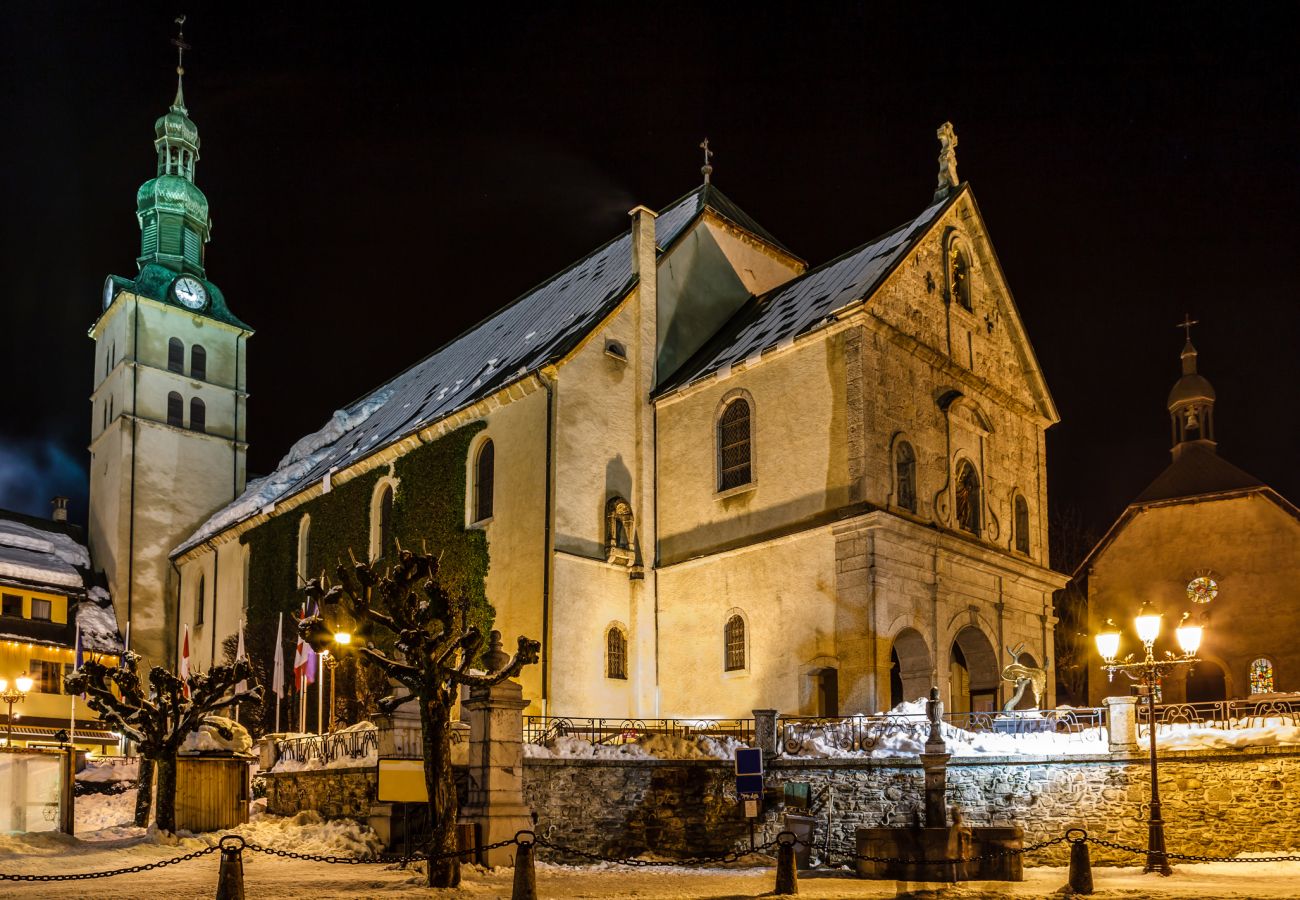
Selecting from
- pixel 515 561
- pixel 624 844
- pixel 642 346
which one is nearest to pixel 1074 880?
pixel 624 844

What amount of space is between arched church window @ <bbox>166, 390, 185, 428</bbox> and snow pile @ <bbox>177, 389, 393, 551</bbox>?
6487mm

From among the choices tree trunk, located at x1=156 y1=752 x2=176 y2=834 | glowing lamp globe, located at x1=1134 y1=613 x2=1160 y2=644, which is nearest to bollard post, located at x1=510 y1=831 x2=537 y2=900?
glowing lamp globe, located at x1=1134 y1=613 x2=1160 y2=644

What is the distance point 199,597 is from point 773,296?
2777 cm

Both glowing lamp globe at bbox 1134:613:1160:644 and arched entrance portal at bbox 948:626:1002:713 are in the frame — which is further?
arched entrance portal at bbox 948:626:1002:713

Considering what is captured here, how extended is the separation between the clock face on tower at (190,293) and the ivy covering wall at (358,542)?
48.4 ft

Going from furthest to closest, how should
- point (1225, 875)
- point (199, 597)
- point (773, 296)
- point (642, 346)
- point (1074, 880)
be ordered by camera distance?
point (199, 597), point (773, 296), point (642, 346), point (1225, 875), point (1074, 880)

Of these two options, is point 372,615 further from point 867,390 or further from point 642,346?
point 642,346

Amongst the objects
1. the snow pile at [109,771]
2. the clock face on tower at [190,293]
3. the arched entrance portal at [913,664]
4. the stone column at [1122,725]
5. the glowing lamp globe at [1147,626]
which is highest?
the clock face on tower at [190,293]

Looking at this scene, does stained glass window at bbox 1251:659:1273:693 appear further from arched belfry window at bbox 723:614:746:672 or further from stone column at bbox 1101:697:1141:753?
stone column at bbox 1101:697:1141:753

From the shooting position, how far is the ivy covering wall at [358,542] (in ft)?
113

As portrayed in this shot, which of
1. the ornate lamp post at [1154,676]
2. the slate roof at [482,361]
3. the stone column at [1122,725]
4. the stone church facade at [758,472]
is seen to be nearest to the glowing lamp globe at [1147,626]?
the ornate lamp post at [1154,676]

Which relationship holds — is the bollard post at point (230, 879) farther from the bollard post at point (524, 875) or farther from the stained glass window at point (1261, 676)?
the stained glass window at point (1261, 676)

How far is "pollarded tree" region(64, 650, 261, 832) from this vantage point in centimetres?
2622

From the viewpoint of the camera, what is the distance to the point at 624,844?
24141mm
